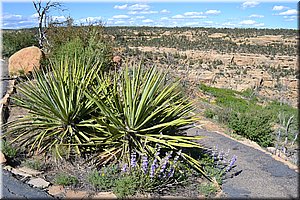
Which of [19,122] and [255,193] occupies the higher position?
[19,122]

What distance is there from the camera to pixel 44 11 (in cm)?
1809

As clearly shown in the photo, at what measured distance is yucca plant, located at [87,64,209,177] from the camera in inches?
205

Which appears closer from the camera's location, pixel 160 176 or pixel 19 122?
pixel 160 176

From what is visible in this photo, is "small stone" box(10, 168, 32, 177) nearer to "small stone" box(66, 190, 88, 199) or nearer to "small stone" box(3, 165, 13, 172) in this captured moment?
"small stone" box(3, 165, 13, 172)

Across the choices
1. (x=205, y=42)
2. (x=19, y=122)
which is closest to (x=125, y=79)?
(x=19, y=122)

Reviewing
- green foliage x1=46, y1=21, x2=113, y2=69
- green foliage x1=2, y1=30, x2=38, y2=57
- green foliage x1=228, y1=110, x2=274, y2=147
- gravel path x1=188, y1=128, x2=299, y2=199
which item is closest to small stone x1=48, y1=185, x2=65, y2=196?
gravel path x1=188, y1=128, x2=299, y2=199

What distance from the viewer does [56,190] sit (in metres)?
4.66

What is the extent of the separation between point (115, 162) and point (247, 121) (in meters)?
5.71

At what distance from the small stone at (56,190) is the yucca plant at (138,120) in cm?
73

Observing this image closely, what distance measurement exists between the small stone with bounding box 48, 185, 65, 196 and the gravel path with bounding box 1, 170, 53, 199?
109 millimetres

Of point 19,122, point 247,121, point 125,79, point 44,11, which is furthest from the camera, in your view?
point 44,11

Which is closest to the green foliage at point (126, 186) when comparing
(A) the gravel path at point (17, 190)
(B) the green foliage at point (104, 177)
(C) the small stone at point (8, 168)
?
(B) the green foliage at point (104, 177)

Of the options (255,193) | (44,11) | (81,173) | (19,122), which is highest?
(44,11)

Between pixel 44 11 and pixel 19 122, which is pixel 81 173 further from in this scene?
pixel 44 11
